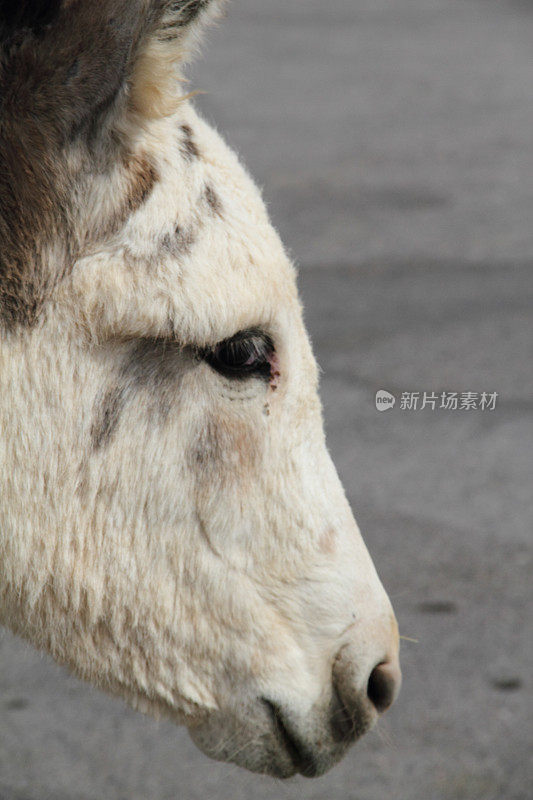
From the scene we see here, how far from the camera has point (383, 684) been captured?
2.30 meters

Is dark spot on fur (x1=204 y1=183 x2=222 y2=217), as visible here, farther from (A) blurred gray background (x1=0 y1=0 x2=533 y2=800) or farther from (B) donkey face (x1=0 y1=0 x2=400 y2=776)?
(A) blurred gray background (x1=0 y1=0 x2=533 y2=800)

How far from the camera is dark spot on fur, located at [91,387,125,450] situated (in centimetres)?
198

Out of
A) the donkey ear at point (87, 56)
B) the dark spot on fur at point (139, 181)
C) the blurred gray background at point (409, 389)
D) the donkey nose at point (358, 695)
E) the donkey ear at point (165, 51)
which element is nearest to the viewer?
the donkey ear at point (87, 56)

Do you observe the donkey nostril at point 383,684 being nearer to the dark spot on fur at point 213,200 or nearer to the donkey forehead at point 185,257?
the donkey forehead at point 185,257

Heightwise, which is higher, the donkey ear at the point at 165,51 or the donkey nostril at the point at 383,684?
the donkey ear at the point at 165,51

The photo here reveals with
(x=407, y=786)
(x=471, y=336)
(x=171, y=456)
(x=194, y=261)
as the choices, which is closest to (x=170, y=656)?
(x=171, y=456)

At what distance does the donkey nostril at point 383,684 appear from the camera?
7.51ft

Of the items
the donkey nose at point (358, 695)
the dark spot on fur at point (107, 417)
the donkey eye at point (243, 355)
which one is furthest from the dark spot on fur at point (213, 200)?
the donkey nose at point (358, 695)

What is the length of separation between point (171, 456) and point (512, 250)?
7687mm

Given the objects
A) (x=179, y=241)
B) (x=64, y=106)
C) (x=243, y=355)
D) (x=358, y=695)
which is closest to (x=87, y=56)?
(x=64, y=106)

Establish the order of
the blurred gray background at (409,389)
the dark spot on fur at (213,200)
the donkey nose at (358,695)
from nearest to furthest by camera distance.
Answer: the dark spot on fur at (213,200), the donkey nose at (358,695), the blurred gray background at (409,389)

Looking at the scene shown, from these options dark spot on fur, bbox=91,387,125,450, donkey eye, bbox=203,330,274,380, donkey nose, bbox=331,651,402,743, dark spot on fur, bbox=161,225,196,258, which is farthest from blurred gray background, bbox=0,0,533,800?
dark spot on fur, bbox=91,387,125,450

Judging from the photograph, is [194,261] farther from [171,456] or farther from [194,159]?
[171,456]

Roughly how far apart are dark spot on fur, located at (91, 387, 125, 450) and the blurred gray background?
1167 mm
